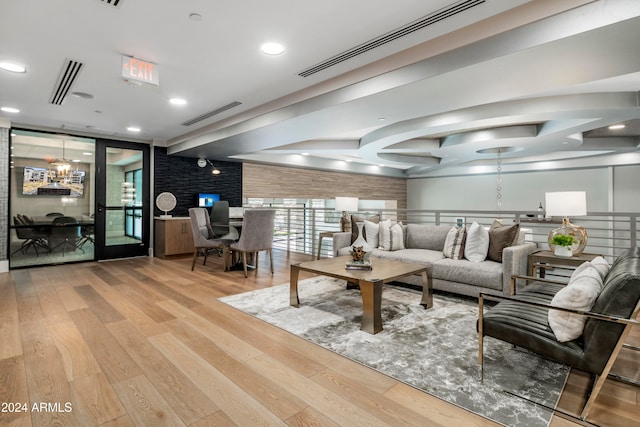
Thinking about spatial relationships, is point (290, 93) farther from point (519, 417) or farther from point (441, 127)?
point (519, 417)

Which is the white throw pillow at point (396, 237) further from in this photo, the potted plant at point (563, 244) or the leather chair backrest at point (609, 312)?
the leather chair backrest at point (609, 312)

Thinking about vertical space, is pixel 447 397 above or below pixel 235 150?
below

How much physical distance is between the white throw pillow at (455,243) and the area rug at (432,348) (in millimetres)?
508

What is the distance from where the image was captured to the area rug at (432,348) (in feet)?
5.94

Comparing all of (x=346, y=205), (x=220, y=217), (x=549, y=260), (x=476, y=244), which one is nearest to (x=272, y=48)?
(x=476, y=244)

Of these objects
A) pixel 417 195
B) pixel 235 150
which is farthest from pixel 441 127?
pixel 417 195

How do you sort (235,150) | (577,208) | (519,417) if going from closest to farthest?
1. (519,417)
2. (577,208)
3. (235,150)

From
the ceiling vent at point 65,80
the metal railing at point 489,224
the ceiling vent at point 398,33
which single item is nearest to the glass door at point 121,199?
the ceiling vent at point 65,80

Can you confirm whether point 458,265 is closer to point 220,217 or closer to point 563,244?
point 563,244

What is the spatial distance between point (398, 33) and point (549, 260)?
2.67 metres

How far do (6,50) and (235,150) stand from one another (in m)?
3.50

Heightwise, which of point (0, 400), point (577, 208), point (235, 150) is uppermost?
point (235, 150)

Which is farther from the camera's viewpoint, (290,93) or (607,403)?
(290,93)

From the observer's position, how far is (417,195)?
12.7 metres
